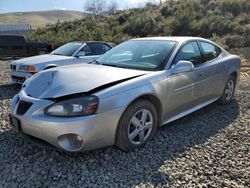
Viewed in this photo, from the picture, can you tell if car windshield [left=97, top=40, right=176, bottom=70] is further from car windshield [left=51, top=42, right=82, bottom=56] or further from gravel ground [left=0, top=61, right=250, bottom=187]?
car windshield [left=51, top=42, right=82, bottom=56]

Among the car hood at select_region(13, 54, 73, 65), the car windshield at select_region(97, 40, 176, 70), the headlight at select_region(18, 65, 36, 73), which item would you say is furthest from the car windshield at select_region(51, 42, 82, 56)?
the car windshield at select_region(97, 40, 176, 70)

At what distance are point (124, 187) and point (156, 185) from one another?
0.34 metres

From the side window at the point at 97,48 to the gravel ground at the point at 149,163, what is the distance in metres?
4.80

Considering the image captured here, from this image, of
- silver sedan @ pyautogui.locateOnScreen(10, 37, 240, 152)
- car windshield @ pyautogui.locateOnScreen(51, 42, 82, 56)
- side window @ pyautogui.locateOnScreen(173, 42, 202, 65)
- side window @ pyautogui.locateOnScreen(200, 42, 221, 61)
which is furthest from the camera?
car windshield @ pyautogui.locateOnScreen(51, 42, 82, 56)

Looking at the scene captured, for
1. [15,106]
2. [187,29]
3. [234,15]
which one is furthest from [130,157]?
[234,15]

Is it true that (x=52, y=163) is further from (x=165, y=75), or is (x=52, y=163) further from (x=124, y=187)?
(x=165, y=75)

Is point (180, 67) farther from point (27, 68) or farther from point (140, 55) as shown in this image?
point (27, 68)

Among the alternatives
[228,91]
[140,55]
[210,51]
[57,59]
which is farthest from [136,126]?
[57,59]

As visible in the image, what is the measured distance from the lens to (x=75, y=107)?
10.9 feet

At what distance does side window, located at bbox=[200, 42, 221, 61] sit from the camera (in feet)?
17.3

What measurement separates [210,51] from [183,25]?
1997 cm

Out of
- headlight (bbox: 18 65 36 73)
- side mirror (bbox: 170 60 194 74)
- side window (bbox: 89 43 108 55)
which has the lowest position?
headlight (bbox: 18 65 36 73)

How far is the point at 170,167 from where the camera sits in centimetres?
352

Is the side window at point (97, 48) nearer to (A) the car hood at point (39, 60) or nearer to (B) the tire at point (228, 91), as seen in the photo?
Answer: (A) the car hood at point (39, 60)
